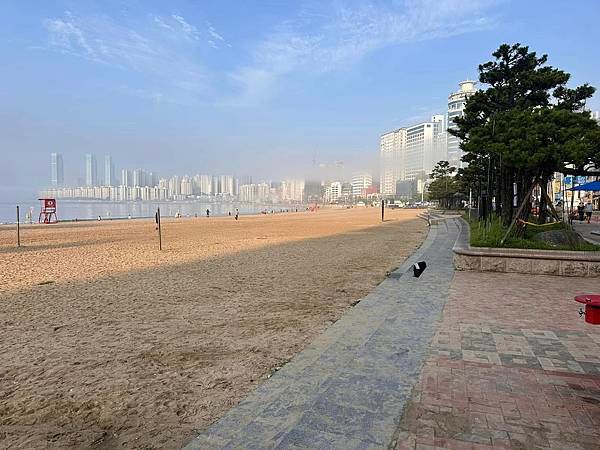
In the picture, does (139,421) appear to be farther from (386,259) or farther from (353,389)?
(386,259)

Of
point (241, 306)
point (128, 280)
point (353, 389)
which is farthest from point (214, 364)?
point (128, 280)

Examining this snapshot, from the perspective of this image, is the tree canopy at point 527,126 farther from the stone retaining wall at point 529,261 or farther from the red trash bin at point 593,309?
the red trash bin at point 593,309

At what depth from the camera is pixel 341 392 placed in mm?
3336

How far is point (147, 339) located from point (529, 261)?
794cm

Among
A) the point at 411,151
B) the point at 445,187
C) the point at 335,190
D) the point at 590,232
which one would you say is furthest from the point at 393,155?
the point at 590,232

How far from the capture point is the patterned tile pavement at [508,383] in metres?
2.66

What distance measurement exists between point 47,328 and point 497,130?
1086cm

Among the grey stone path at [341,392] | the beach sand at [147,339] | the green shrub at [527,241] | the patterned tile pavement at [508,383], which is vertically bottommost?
the beach sand at [147,339]

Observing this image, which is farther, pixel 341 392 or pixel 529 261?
pixel 529 261

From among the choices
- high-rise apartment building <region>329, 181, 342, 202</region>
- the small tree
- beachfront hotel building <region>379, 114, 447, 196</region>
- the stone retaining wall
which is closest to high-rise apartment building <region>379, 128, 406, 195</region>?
beachfront hotel building <region>379, 114, 447, 196</region>

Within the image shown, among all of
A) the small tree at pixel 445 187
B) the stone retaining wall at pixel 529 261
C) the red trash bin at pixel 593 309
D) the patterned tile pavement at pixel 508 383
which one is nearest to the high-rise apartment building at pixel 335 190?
the small tree at pixel 445 187

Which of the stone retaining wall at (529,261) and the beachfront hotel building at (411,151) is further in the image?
the beachfront hotel building at (411,151)

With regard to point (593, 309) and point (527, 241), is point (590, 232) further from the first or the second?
point (593, 309)

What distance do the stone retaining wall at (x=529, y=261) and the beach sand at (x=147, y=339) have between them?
2029 millimetres
